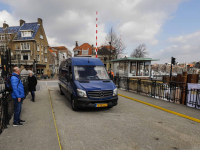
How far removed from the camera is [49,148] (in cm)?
311

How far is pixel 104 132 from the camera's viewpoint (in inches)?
156

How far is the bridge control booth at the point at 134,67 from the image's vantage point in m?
17.1

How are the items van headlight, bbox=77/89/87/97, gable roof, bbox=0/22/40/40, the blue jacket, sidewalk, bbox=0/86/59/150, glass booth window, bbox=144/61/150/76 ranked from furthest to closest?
gable roof, bbox=0/22/40/40 → glass booth window, bbox=144/61/150/76 → van headlight, bbox=77/89/87/97 → the blue jacket → sidewalk, bbox=0/86/59/150

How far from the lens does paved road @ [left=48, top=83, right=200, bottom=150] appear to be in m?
3.33

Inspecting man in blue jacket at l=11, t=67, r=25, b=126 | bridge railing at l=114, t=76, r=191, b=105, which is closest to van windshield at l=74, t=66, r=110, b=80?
man in blue jacket at l=11, t=67, r=25, b=126

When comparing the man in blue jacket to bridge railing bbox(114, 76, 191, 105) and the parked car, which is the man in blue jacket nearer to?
the parked car

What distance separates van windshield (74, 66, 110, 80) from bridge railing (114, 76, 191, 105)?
4032 mm

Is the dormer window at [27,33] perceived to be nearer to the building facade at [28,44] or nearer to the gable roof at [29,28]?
the building facade at [28,44]

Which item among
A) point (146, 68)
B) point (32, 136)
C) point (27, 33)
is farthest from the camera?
point (27, 33)

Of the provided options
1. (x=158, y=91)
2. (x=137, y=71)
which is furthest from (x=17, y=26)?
(x=158, y=91)

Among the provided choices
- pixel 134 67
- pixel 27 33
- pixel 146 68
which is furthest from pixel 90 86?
pixel 27 33

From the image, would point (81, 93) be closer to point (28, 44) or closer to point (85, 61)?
point (85, 61)

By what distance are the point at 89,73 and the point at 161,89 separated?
4.87m

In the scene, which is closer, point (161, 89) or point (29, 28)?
point (161, 89)
